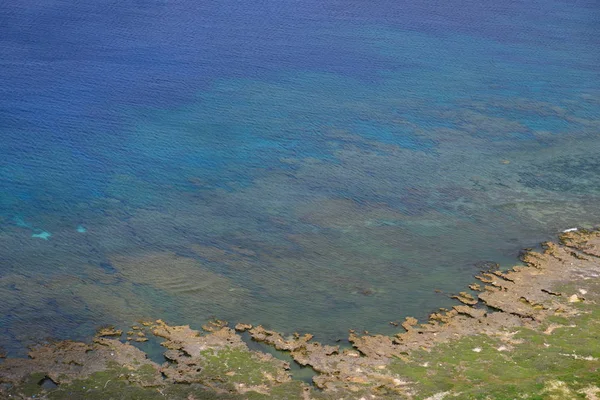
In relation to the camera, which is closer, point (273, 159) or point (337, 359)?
point (337, 359)

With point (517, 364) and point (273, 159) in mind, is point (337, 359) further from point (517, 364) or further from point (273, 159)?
point (273, 159)

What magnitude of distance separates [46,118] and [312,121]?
1765 cm

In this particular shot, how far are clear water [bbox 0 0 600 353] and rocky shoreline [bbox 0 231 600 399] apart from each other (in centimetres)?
122

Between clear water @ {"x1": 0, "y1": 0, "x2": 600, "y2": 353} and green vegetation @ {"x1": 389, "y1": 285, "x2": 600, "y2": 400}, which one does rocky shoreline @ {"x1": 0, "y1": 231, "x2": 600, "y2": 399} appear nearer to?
green vegetation @ {"x1": 389, "y1": 285, "x2": 600, "y2": 400}

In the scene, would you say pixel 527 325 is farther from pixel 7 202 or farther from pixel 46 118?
pixel 46 118

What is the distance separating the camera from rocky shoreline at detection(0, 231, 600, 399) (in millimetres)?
25672

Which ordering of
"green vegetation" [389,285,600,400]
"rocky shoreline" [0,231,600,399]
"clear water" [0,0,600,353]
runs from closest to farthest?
"green vegetation" [389,285,600,400], "rocky shoreline" [0,231,600,399], "clear water" [0,0,600,353]

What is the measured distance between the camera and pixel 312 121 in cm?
5178

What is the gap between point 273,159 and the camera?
46.1 m

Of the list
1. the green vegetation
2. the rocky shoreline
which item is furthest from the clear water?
the green vegetation

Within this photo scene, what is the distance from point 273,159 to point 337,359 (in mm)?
20224

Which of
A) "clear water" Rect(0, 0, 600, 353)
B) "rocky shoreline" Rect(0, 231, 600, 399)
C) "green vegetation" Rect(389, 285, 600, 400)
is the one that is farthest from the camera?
"clear water" Rect(0, 0, 600, 353)

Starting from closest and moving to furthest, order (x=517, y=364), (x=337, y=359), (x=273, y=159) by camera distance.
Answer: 1. (x=517, y=364)
2. (x=337, y=359)
3. (x=273, y=159)

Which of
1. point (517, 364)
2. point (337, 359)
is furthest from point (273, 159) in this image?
point (517, 364)
